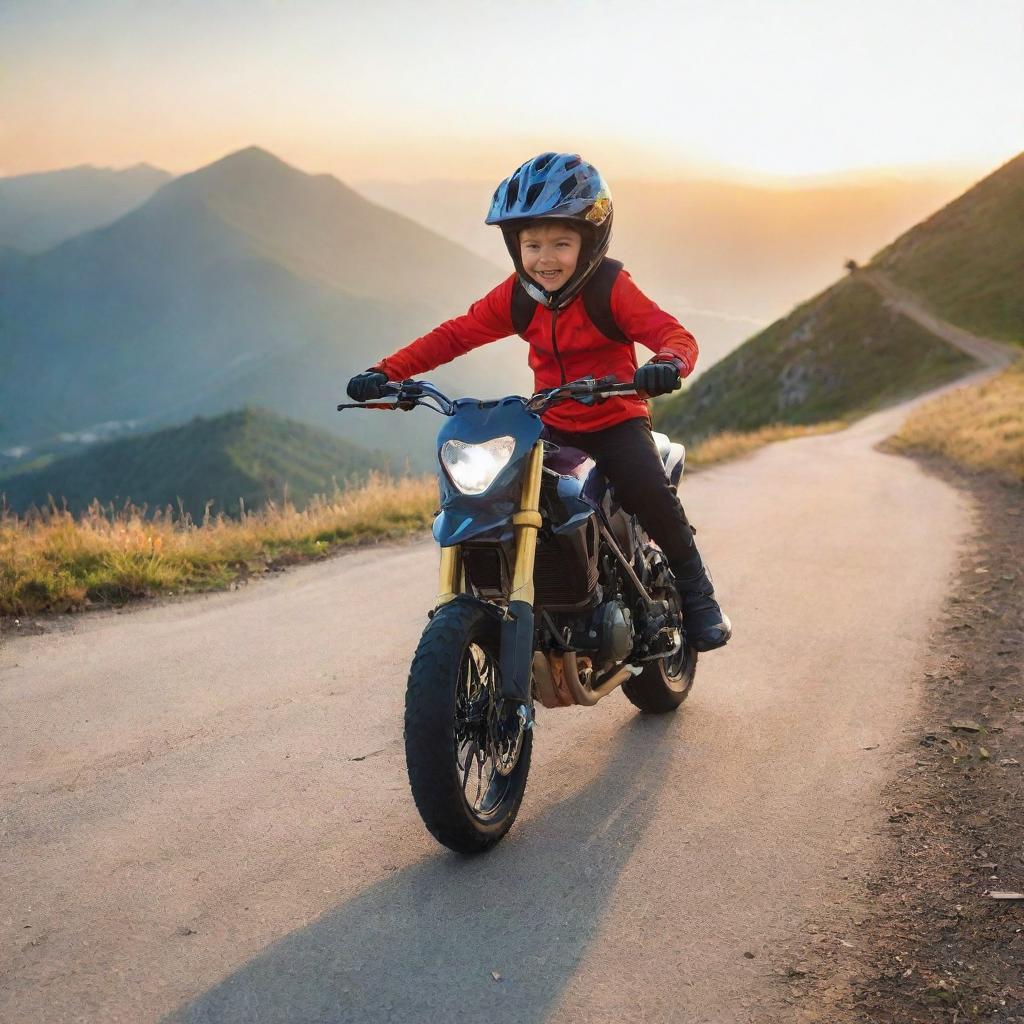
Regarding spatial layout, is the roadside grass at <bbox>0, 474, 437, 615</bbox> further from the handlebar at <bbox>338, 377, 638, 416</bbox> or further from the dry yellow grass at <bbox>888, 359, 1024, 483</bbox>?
the dry yellow grass at <bbox>888, 359, 1024, 483</bbox>

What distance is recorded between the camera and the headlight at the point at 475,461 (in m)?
3.75

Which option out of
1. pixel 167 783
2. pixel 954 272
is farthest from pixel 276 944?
pixel 954 272

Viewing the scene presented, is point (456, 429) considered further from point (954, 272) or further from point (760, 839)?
point (954, 272)

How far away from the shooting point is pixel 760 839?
13.5ft

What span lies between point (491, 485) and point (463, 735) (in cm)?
97

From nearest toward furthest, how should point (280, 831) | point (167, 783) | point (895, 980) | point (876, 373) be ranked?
1. point (895, 980)
2. point (280, 831)
3. point (167, 783)
4. point (876, 373)

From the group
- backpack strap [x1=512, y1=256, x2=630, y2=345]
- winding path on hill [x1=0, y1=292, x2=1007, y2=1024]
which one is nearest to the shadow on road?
winding path on hill [x1=0, y1=292, x2=1007, y2=1024]

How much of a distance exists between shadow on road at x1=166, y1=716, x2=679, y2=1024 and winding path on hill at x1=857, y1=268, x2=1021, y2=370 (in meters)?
50.4

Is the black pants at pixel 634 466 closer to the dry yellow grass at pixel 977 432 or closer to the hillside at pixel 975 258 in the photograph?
the dry yellow grass at pixel 977 432

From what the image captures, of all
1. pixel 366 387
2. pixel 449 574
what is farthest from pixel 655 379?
pixel 366 387

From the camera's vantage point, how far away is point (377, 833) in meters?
4.12

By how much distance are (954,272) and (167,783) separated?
256 feet

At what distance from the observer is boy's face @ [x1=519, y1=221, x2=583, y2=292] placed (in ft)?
14.3

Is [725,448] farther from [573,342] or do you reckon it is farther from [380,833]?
[380,833]
